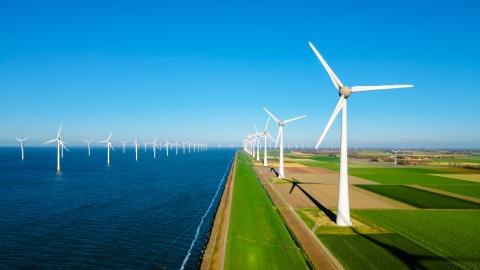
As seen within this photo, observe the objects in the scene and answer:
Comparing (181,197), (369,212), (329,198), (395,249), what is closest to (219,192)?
(181,197)

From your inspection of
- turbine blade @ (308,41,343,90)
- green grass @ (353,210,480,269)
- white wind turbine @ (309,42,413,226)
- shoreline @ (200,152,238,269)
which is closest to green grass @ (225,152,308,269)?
shoreline @ (200,152,238,269)

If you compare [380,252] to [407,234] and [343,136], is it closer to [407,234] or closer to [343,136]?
[407,234]

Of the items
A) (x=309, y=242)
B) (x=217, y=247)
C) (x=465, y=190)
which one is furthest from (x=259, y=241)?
(x=465, y=190)

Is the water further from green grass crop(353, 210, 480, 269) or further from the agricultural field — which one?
green grass crop(353, 210, 480, 269)

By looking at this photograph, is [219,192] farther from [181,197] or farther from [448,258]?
[448,258]

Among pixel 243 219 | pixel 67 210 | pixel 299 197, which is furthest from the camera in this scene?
pixel 299 197

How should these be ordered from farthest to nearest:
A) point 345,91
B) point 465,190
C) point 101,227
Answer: point 465,190 < point 101,227 < point 345,91
